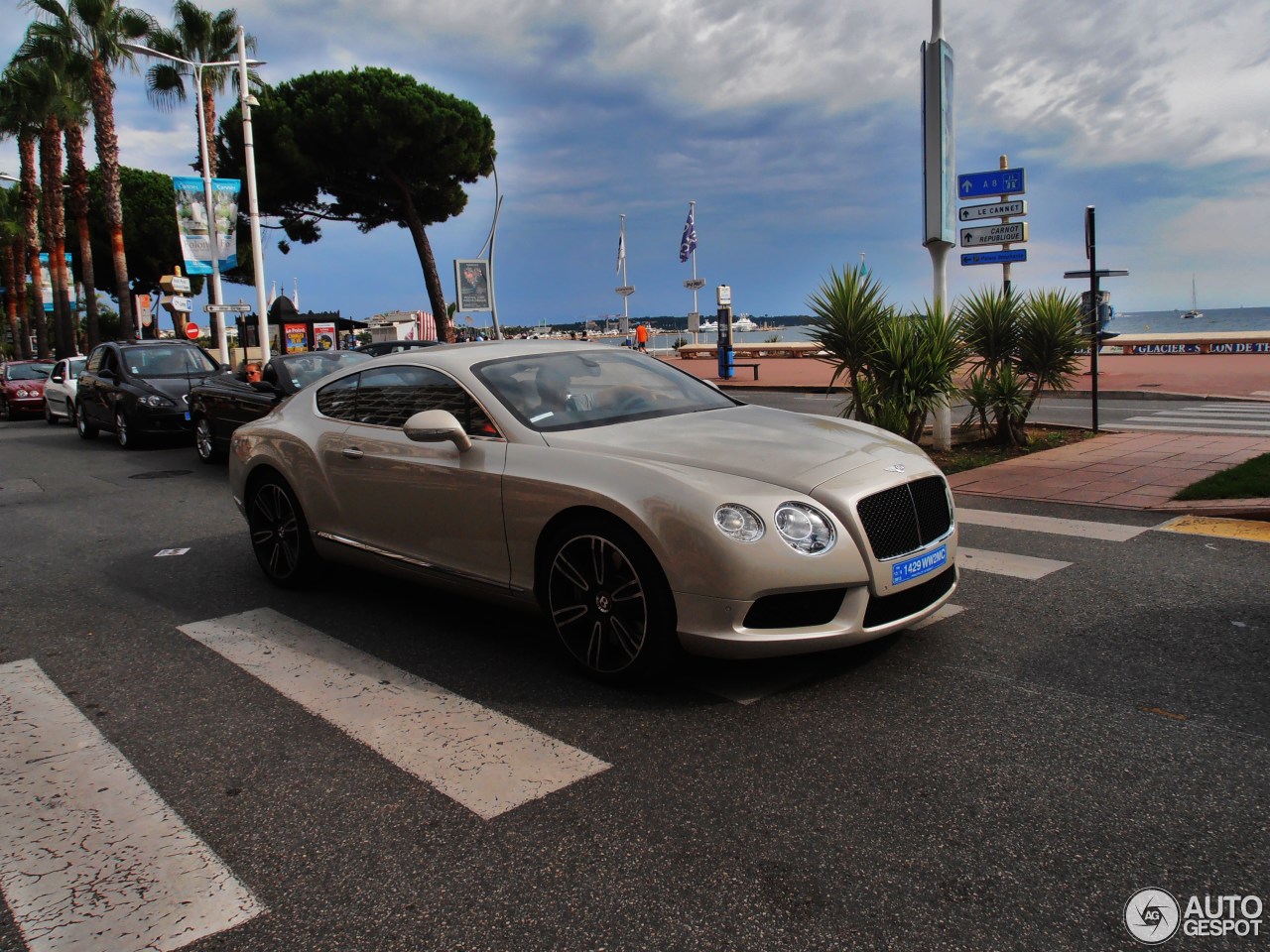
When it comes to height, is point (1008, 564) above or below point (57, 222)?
below

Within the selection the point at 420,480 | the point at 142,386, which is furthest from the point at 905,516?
the point at 142,386

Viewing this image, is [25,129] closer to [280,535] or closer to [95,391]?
[95,391]

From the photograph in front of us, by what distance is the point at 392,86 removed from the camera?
37.1 meters

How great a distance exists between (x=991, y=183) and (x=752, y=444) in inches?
457

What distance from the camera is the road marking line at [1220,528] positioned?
6.53 m

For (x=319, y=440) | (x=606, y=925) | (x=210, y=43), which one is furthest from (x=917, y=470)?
(x=210, y=43)

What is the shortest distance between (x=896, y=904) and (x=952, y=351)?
28.8ft

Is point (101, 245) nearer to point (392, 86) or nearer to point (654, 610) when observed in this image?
point (392, 86)

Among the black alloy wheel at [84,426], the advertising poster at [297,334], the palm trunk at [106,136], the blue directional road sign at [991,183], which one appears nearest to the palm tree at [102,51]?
the palm trunk at [106,136]

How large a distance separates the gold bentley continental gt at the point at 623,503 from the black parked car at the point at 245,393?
550cm

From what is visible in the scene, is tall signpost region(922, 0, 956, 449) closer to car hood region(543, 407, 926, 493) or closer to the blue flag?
car hood region(543, 407, 926, 493)

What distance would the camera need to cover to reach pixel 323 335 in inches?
1356

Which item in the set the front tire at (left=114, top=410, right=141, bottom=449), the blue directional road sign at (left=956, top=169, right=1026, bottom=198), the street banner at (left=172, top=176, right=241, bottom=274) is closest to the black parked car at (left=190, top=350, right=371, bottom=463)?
the front tire at (left=114, top=410, right=141, bottom=449)

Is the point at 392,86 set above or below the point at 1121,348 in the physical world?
above
